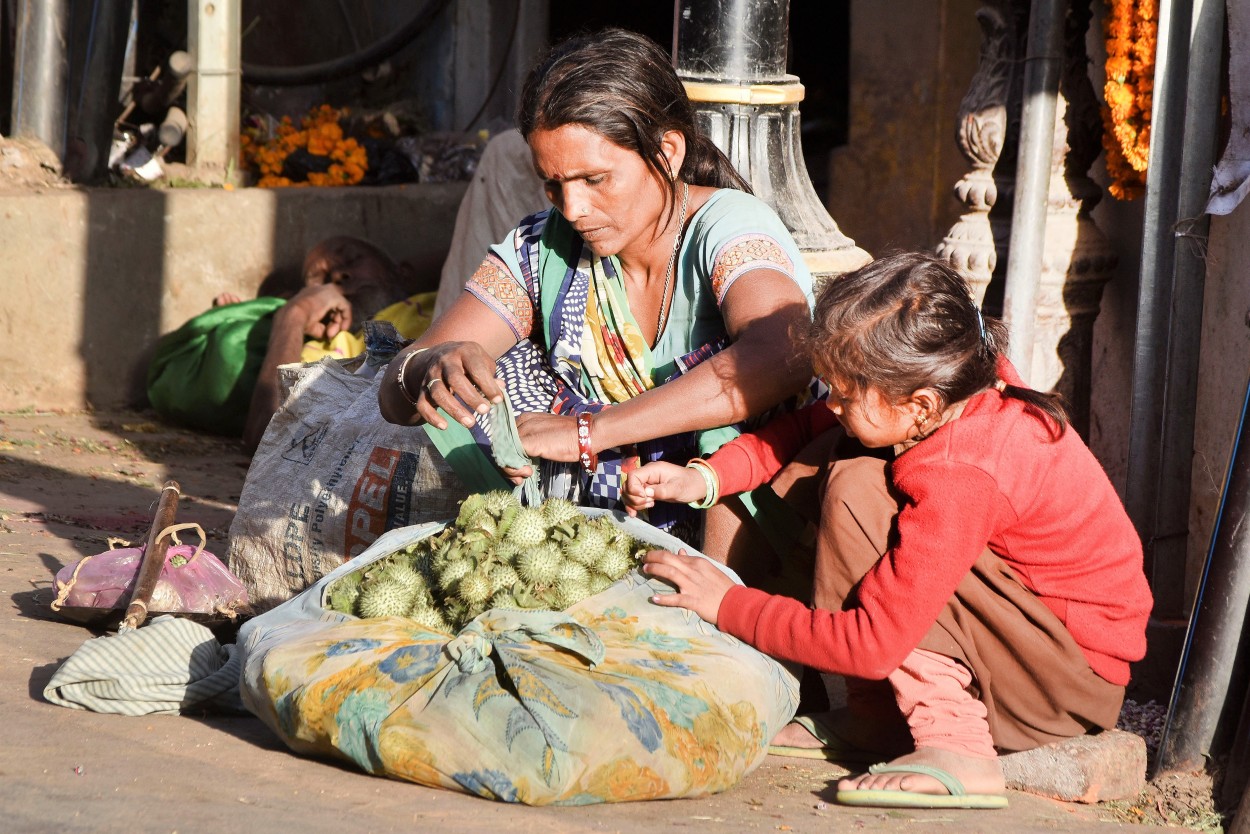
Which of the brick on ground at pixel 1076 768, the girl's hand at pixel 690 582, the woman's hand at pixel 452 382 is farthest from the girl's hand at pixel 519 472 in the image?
the brick on ground at pixel 1076 768

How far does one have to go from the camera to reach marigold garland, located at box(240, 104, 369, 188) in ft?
23.5

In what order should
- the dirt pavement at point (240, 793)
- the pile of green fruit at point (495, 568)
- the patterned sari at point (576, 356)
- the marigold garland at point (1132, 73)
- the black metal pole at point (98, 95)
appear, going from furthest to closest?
the black metal pole at point (98, 95)
the marigold garland at point (1132, 73)
the patterned sari at point (576, 356)
the pile of green fruit at point (495, 568)
the dirt pavement at point (240, 793)

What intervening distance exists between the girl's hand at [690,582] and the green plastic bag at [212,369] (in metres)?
3.65

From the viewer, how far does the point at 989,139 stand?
4.13 metres

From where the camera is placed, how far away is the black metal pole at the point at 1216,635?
9.18 ft

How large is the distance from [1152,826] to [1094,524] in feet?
1.89

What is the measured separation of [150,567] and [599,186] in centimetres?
135

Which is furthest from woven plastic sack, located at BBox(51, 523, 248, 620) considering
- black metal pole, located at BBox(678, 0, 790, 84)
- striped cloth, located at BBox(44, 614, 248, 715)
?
black metal pole, located at BBox(678, 0, 790, 84)

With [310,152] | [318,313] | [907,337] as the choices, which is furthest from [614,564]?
[310,152]

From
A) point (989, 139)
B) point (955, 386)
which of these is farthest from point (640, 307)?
point (989, 139)

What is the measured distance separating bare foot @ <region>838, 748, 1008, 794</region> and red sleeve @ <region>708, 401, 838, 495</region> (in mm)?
653

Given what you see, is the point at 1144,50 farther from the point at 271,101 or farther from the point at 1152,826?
the point at 271,101

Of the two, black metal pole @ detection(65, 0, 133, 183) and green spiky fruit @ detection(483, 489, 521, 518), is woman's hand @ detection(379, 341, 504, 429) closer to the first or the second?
green spiky fruit @ detection(483, 489, 521, 518)

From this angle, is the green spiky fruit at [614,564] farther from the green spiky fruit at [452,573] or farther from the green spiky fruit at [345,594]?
the green spiky fruit at [345,594]
